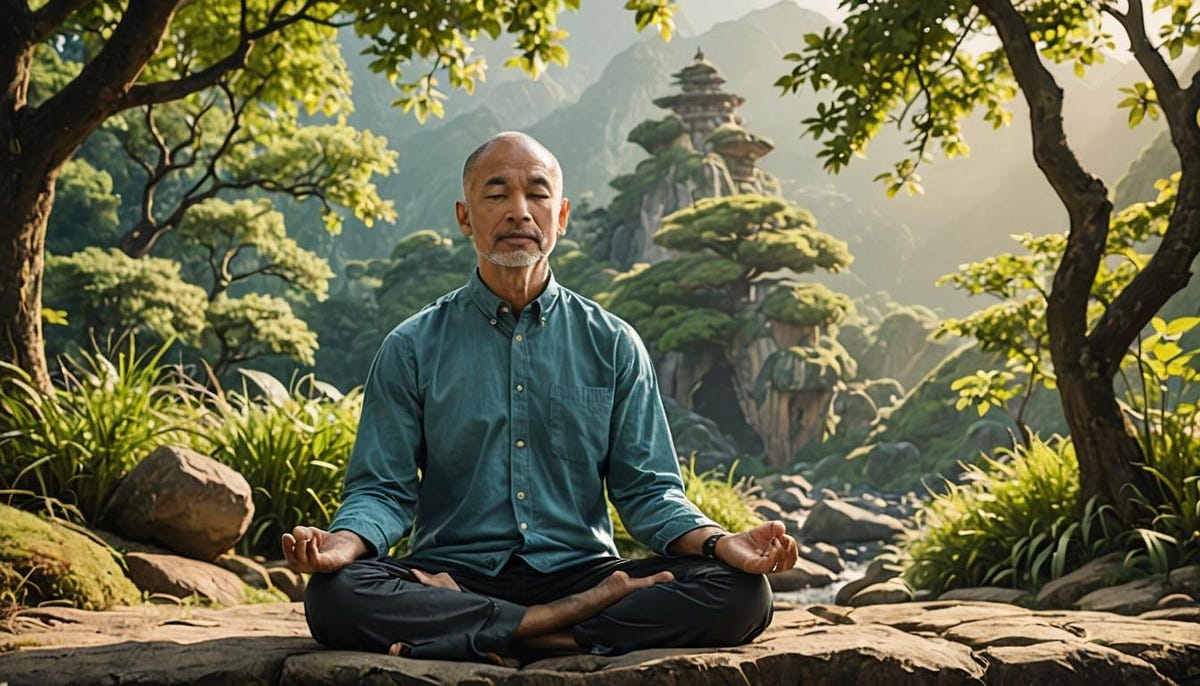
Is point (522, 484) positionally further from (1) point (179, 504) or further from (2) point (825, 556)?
(2) point (825, 556)

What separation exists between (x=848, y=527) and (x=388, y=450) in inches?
384

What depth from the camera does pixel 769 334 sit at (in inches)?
807

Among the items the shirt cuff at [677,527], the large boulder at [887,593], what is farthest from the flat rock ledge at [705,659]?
the large boulder at [887,593]

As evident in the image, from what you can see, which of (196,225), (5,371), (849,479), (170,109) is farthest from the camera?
(849,479)

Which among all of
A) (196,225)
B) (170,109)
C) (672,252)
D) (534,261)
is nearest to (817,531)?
(196,225)

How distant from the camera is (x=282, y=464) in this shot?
497cm

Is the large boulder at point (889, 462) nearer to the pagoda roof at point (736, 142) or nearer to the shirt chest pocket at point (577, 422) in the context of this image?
the pagoda roof at point (736, 142)

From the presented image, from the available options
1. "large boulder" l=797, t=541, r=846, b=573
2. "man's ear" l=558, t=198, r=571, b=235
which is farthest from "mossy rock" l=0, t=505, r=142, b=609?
"large boulder" l=797, t=541, r=846, b=573

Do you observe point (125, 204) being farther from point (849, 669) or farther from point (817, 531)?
point (849, 669)

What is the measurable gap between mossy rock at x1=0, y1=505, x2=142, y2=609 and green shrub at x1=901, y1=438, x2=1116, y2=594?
358 centimetres

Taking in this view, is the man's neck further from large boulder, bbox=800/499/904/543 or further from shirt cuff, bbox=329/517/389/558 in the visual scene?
large boulder, bbox=800/499/904/543

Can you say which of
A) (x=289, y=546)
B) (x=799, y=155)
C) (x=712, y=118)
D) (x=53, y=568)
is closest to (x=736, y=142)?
(x=712, y=118)

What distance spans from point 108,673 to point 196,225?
12925 mm

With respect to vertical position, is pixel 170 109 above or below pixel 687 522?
above
